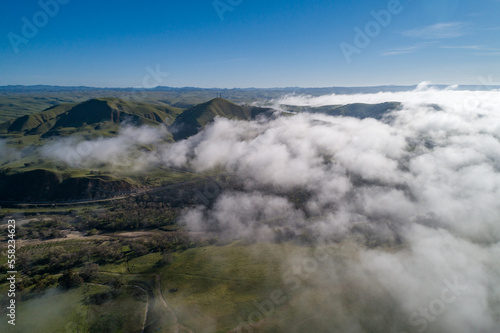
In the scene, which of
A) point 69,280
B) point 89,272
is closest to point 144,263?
point 89,272

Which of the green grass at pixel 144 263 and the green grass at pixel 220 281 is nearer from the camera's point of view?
the green grass at pixel 220 281

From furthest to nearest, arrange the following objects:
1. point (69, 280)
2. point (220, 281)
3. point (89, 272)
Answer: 1. point (220, 281)
2. point (89, 272)
3. point (69, 280)

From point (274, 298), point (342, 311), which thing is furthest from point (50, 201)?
point (342, 311)

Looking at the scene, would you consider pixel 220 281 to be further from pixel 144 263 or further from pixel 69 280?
pixel 69 280

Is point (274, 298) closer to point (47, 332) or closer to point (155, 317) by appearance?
point (155, 317)

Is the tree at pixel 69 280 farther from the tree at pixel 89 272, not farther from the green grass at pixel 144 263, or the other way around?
the green grass at pixel 144 263

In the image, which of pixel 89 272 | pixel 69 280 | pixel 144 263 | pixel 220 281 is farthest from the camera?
pixel 144 263

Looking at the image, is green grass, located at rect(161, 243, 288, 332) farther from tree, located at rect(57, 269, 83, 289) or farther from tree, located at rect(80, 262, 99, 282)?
tree, located at rect(57, 269, 83, 289)

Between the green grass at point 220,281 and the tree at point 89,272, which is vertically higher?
the tree at point 89,272

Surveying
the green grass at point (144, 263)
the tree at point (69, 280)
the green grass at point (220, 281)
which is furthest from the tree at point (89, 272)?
the green grass at point (220, 281)

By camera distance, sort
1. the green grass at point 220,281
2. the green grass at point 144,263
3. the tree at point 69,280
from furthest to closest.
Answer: the green grass at point 144,263
the tree at point 69,280
the green grass at point 220,281

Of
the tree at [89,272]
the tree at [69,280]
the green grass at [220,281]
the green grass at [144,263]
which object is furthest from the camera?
the green grass at [144,263]

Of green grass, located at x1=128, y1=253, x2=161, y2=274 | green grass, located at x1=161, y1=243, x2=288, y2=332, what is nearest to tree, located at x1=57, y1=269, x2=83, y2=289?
green grass, located at x1=128, y1=253, x2=161, y2=274
